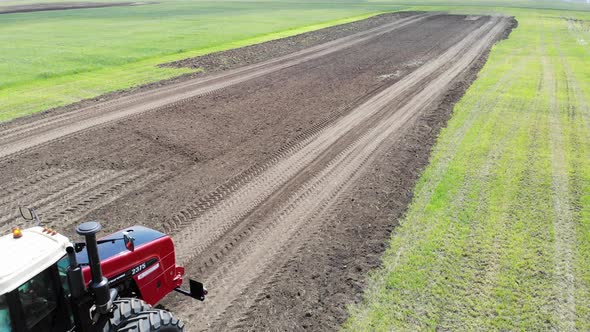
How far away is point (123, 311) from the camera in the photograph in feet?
18.3

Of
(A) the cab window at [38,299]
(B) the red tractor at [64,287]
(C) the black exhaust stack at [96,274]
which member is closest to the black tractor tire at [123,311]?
(B) the red tractor at [64,287]

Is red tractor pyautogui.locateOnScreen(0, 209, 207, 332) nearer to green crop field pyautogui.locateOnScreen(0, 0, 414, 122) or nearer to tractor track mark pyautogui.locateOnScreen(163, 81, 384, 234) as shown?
tractor track mark pyautogui.locateOnScreen(163, 81, 384, 234)

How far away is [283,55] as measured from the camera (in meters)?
31.5

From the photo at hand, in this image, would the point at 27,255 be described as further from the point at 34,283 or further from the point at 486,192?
the point at 486,192

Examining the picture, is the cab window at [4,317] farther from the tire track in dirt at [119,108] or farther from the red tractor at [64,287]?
the tire track in dirt at [119,108]

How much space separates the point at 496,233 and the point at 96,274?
8.74 metres

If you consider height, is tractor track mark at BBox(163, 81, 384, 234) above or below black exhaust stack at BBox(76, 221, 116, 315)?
below

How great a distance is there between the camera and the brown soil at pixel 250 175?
355 inches

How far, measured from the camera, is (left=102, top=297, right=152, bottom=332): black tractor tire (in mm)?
5406

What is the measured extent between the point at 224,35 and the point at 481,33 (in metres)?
23.5

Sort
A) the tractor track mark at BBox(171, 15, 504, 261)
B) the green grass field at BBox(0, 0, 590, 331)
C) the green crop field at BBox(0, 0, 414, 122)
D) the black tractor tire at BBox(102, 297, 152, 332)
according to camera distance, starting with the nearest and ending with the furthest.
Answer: the black tractor tire at BBox(102, 297, 152, 332), the green grass field at BBox(0, 0, 590, 331), the tractor track mark at BBox(171, 15, 504, 261), the green crop field at BBox(0, 0, 414, 122)

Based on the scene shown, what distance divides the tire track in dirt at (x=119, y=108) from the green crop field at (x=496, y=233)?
37.5 ft

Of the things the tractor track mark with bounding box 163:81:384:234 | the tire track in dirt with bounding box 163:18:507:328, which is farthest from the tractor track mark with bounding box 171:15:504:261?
the tractor track mark with bounding box 163:81:384:234

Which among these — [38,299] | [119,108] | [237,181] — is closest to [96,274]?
[38,299]
